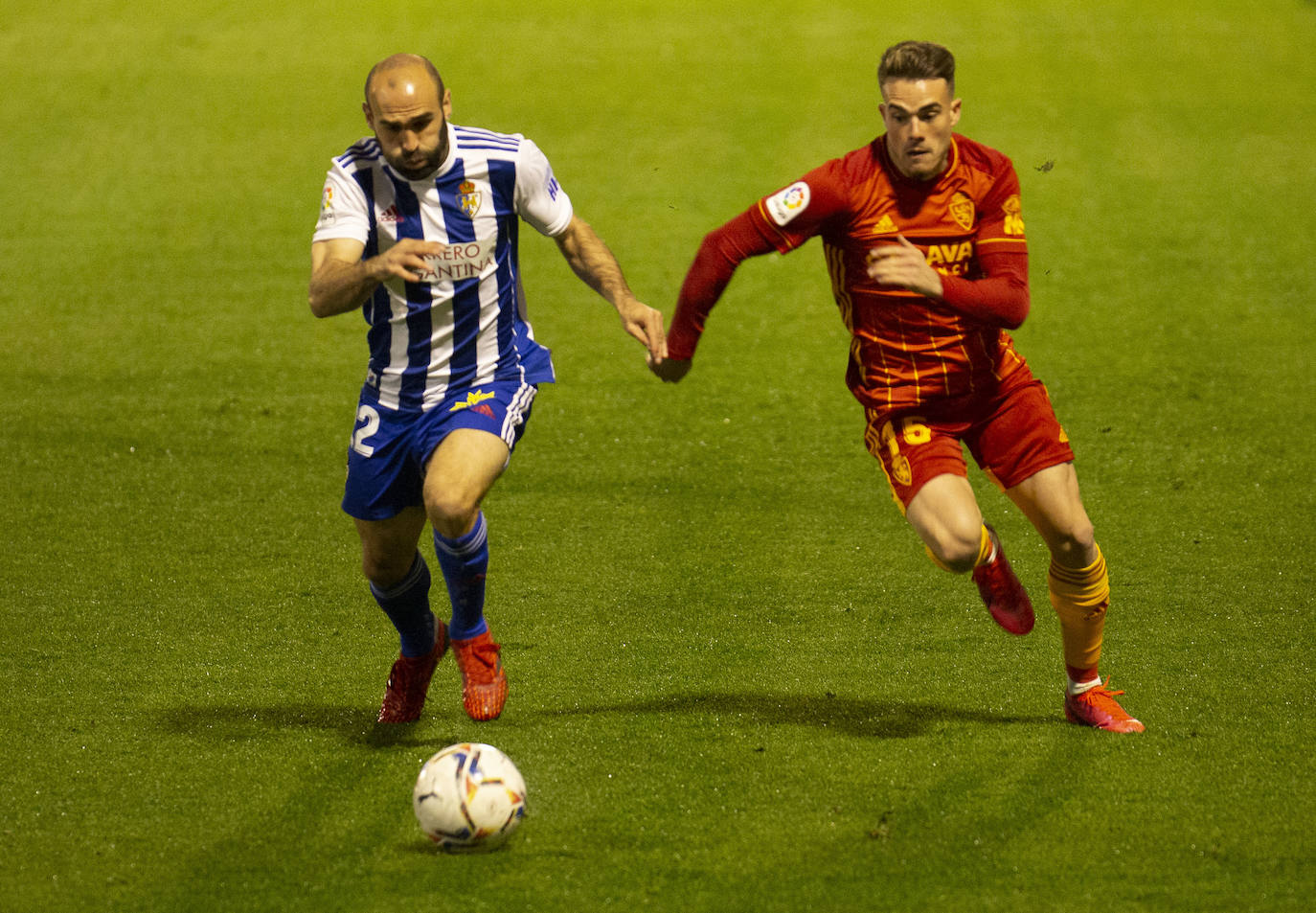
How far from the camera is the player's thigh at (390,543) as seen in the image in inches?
178

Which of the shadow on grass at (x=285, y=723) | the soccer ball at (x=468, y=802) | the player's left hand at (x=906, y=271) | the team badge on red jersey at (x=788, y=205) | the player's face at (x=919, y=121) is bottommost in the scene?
the shadow on grass at (x=285, y=723)

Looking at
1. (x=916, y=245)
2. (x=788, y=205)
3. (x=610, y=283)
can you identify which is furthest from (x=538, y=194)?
(x=916, y=245)

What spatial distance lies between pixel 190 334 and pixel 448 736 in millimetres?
5318

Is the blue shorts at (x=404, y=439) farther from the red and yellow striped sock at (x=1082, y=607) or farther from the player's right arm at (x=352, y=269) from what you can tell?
the red and yellow striped sock at (x=1082, y=607)

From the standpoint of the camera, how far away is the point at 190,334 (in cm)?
907

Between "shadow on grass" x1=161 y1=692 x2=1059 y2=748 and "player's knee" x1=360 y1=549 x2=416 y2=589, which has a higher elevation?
"player's knee" x1=360 y1=549 x2=416 y2=589

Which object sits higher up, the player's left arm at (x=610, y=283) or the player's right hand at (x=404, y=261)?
the player's right hand at (x=404, y=261)

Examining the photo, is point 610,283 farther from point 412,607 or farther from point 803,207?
point 412,607

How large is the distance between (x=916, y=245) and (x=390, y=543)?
1841 millimetres

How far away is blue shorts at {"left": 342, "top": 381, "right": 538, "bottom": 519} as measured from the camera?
173 inches

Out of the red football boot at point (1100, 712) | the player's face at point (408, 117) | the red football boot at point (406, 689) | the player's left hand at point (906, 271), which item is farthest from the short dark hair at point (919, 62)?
the red football boot at point (406, 689)

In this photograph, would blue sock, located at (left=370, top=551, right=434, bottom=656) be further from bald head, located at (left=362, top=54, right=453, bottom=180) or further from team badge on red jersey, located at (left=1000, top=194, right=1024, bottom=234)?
team badge on red jersey, located at (left=1000, top=194, right=1024, bottom=234)

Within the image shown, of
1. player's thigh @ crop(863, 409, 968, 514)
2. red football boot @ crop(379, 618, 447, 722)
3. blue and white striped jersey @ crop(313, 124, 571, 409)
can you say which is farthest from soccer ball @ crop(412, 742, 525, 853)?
player's thigh @ crop(863, 409, 968, 514)

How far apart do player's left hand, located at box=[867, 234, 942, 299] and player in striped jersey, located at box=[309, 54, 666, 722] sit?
71 cm
